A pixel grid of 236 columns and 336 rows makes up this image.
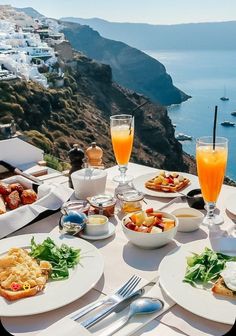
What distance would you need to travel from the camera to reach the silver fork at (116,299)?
3.00 feet

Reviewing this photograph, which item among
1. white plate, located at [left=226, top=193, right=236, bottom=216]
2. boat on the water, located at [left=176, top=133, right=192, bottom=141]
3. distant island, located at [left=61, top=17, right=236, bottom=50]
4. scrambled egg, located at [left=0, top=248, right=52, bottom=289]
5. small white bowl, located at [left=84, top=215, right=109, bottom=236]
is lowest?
boat on the water, located at [left=176, top=133, right=192, bottom=141]

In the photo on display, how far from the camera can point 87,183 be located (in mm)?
1701

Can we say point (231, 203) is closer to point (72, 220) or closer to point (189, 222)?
point (189, 222)

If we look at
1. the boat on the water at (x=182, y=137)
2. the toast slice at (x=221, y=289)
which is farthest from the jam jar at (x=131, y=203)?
the boat on the water at (x=182, y=137)

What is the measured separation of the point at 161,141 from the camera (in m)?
33.4

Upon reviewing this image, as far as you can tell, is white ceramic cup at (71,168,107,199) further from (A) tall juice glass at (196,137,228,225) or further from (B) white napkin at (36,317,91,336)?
(B) white napkin at (36,317,91,336)

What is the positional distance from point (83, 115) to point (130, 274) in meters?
30.7

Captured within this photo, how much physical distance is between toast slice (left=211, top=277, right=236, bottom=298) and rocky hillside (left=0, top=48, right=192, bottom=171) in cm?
2001

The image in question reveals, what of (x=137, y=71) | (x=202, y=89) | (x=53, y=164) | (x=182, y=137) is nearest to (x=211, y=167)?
(x=53, y=164)

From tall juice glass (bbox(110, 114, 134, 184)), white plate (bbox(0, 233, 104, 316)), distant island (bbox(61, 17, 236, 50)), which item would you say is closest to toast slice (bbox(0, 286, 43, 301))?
white plate (bbox(0, 233, 104, 316))

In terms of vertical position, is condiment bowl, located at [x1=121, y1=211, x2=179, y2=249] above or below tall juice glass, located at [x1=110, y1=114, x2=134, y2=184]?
below

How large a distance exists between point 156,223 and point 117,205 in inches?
13.8

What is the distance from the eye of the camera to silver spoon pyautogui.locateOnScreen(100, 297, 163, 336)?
2.99 feet

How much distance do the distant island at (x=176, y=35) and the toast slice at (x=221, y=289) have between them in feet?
414
